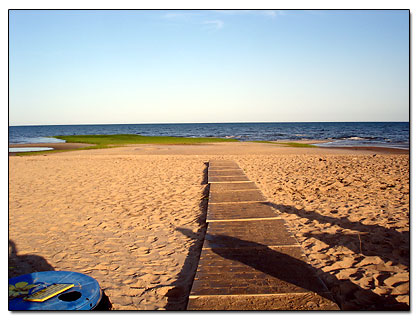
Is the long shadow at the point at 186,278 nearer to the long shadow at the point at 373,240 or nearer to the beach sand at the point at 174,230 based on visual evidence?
the beach sand at the point at 174,230

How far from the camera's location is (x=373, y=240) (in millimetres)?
4418

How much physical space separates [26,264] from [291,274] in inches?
142

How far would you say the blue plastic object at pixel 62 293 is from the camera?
242 cm

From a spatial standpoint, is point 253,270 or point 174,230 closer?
point 253,270

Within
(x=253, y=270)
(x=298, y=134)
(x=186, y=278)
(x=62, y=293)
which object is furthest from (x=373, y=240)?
(x=298, y=134)

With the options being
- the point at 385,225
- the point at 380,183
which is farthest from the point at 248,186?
the point at 380,183

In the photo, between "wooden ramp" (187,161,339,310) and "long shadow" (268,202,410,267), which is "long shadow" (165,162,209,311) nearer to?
"wooden ramp" (187,161,339,310)

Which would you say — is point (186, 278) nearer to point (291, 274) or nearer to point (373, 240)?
point (291, 274)

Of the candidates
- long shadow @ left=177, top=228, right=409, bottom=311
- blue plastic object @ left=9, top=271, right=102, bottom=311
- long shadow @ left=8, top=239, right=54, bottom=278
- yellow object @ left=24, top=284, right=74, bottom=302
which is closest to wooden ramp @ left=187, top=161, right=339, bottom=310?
long shadow @ left=177, top=228, right=409, bottom=311

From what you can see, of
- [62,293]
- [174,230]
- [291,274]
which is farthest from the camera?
[174,230]

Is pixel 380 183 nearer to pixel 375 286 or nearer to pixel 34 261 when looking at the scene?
pixel 375 286

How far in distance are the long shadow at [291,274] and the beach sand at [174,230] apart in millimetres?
21
